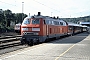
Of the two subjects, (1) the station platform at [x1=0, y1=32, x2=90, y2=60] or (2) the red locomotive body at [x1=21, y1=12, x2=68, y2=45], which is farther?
(2) the red locomotive body at [x1=21, y1=12, x2=68, y2=45]

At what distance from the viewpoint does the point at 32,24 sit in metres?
22.5

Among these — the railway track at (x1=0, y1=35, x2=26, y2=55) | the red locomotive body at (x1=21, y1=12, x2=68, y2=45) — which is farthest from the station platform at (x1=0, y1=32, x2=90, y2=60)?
the red locomotive body at (x1=21, y1=12, x2=68, y2=45)

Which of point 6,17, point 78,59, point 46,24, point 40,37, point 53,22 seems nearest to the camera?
point 78,59

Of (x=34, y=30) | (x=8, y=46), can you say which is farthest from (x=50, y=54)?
(x=34, y=30)

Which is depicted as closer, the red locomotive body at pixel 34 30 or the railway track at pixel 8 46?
the railway track at pixel 8 46

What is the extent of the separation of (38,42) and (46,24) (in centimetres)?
260

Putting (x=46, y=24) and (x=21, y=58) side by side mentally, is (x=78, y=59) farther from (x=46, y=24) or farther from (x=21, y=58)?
(x=46, y=24)

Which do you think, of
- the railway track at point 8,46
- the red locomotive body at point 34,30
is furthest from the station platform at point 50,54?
the red locomotive body at point 34,30

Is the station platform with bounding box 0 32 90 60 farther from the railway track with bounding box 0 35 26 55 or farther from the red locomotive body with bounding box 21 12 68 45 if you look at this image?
the red locomotive body with bounding box 21 12 68 45

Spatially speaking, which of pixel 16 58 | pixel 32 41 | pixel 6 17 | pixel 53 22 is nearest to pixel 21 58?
pixel 16 58

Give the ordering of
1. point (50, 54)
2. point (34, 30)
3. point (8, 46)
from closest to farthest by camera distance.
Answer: point (50, 54)
point (8, 46)
point (34, 30)

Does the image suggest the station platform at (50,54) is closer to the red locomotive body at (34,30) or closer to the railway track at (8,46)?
the railway track at (8,46)

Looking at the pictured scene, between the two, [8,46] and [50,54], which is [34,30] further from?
[50,54]

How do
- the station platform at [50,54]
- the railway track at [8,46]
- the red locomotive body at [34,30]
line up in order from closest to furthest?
1. the station platform at [50,54]
2. the railway track at [8,46]
3. the red locomotive body at [34,30]
